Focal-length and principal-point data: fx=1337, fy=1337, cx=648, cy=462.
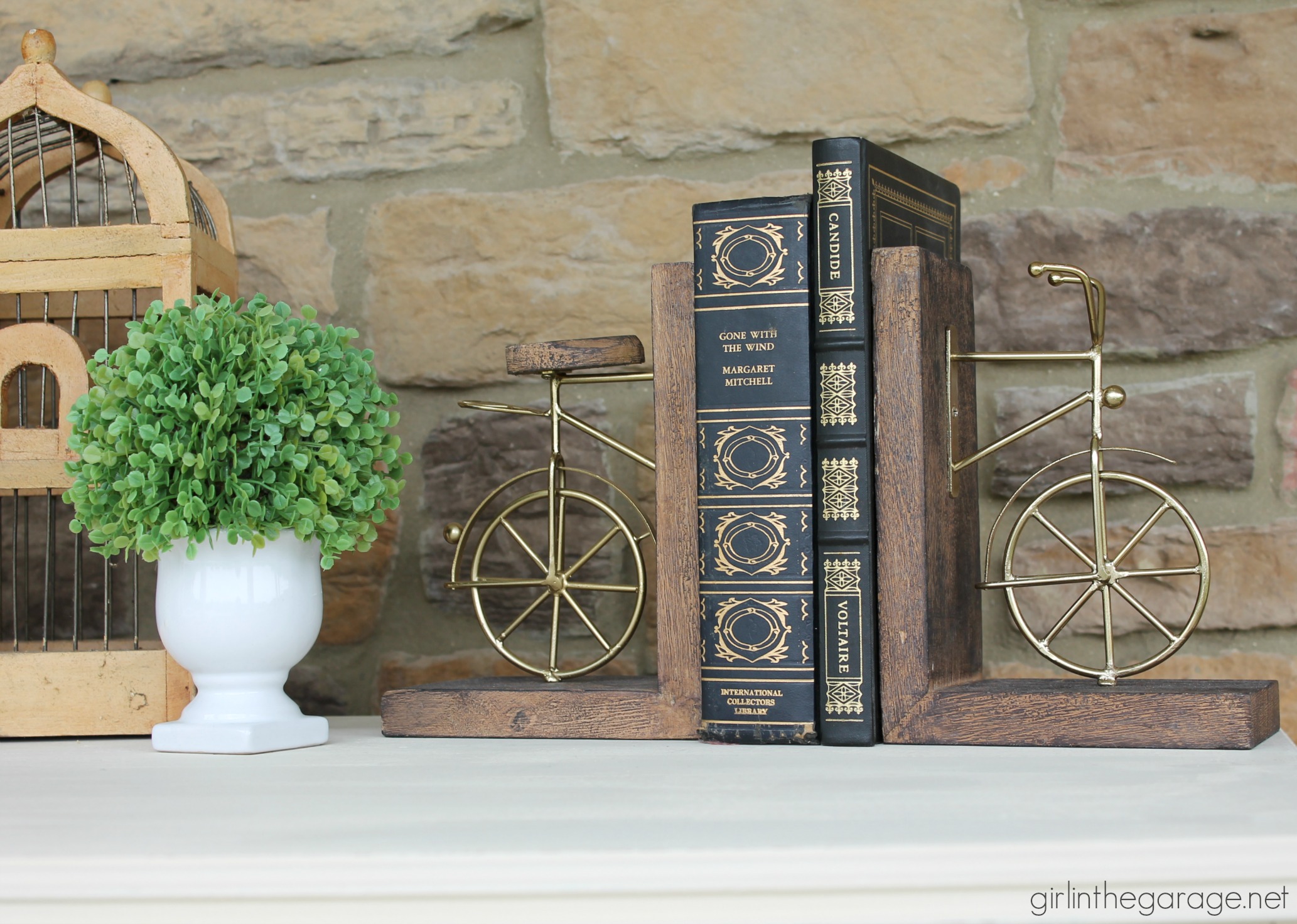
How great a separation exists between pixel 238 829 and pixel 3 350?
0.52m

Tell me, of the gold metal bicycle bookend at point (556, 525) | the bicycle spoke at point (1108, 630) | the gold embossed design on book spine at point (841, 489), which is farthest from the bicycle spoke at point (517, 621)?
the bicycle spoke at point (1108, 630)

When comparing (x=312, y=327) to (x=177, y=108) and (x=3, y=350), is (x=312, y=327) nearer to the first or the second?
(x=3, y=350)

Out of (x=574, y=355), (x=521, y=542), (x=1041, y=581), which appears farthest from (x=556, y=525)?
(x=1041, y=581)

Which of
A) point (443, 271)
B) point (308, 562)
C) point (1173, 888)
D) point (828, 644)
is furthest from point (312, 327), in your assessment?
point (1173, 888)

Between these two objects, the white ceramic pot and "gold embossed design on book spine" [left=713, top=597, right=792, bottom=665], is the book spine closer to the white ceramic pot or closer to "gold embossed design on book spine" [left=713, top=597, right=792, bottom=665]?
"gold embossed design on book spine" [left=713, top=597, right=792, bottom=665]

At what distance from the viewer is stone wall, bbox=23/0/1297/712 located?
1138 millimetres

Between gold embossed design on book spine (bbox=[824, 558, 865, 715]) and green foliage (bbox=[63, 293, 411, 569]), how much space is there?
1.10ft

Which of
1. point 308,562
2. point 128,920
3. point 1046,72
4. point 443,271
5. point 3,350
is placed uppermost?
point 1046,72

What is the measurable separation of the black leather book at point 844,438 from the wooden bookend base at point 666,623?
0.31 ft

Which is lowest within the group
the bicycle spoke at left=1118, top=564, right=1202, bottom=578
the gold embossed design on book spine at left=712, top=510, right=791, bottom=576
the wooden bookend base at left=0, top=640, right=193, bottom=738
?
the wooden bookend base at left=0, top=640, right=193, bottom=738

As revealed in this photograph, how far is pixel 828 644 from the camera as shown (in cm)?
89

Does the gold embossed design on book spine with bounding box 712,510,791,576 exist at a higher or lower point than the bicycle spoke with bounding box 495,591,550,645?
higher

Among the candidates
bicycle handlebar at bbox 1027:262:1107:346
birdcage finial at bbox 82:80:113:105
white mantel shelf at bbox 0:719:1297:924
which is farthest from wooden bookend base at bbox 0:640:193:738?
bicycle handlebar at bbox 1027:262:1107:346

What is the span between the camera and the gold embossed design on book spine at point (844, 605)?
2.89 feet
